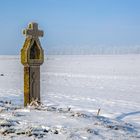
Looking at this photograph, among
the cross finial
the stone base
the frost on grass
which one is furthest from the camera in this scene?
the stone base

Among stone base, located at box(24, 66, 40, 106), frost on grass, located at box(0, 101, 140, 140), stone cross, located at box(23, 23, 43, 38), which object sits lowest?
frost on grass, located at box(0, 101, 140, 140)

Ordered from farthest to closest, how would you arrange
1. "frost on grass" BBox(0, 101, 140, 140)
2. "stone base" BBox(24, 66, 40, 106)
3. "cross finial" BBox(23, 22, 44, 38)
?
"stone base" BBox(24, 66, 40, 106)
"cross finial" BBox(23, 22, 44, 38)
"frost on grass" BBox(0, 101, 140, 140)

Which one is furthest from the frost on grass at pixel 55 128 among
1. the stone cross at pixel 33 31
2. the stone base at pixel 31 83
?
the stone cross at pixel 33 31

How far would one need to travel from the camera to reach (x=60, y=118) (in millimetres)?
6418

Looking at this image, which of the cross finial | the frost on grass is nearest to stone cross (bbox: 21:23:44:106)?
the cross finial

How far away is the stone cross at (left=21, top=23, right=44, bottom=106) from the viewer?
8609 mm

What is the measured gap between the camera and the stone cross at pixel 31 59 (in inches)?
339

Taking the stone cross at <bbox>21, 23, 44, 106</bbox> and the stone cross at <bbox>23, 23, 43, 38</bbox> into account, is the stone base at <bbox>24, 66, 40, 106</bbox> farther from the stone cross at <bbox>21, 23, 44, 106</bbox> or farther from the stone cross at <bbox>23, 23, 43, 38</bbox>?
the stone cross at <bbox>23, 23, 43, 38</bbox>

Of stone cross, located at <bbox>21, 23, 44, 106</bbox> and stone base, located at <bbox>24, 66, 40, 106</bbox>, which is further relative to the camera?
stone base, located at <bbox>24, 66, 40, 106</bbox>

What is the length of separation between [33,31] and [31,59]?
753 millimetres

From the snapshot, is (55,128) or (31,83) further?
(31,83)

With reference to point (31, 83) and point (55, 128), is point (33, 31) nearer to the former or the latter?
point (31, 83)

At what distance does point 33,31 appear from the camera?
8648 mm

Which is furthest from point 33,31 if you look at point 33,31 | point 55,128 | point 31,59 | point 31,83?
point 55,128
